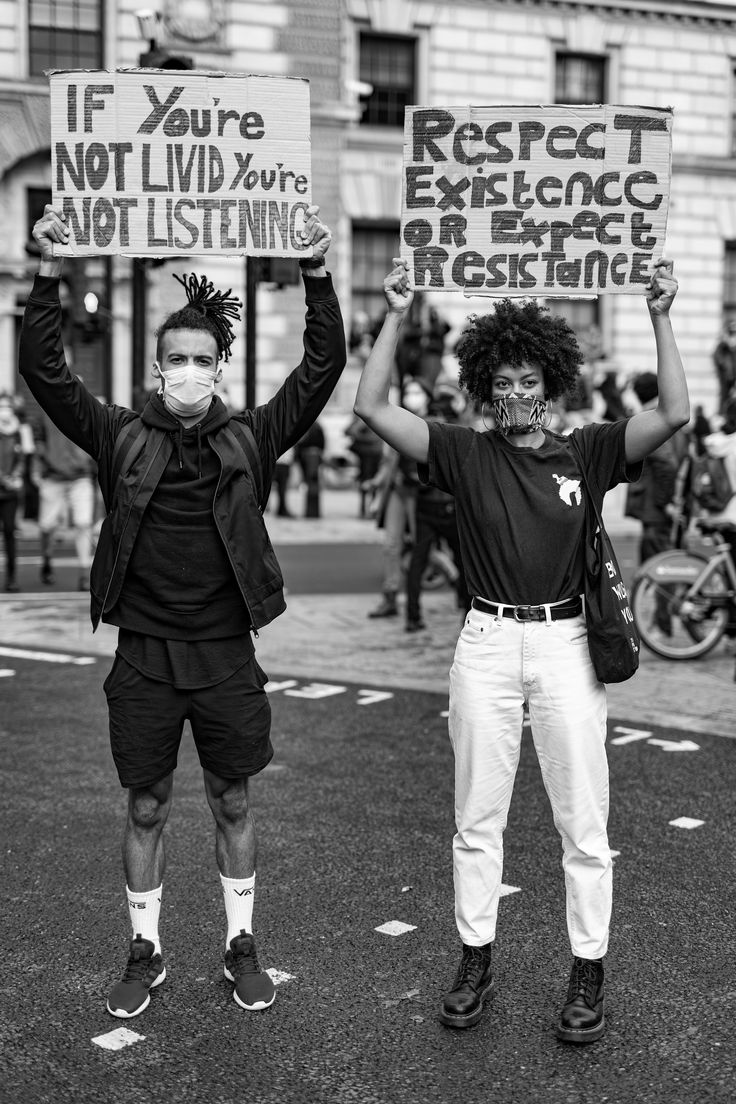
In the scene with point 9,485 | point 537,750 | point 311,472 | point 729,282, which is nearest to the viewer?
point 537,750

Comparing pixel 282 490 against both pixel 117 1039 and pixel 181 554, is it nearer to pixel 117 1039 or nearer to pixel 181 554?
pixel 181 554

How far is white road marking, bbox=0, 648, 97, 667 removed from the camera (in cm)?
941

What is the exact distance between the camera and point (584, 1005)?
145 inches

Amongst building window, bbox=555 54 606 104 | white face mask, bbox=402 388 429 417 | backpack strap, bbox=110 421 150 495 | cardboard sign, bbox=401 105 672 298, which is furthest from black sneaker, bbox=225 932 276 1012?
building window, bbox=555 54 606 104

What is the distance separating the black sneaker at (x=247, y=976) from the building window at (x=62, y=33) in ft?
77.7

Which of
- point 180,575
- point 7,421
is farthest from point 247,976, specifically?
point 7,421

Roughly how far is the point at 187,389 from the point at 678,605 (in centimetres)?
614

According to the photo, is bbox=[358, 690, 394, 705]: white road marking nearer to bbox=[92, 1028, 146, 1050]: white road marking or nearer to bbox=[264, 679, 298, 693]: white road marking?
bbox=[264, 679, 298, 693]: white road marking

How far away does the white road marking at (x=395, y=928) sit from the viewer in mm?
4441

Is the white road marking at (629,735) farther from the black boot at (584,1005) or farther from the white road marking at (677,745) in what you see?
the black boot at (584,1005)

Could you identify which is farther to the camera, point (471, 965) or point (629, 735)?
point (629, 735)

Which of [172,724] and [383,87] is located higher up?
[383,87]

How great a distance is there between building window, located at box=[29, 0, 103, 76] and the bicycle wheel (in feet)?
63.3

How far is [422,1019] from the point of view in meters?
3.79
